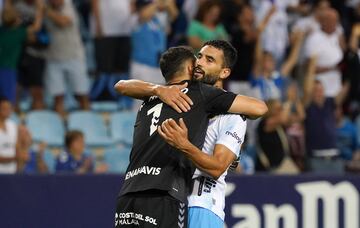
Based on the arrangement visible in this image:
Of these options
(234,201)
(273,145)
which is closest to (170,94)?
(234,201)

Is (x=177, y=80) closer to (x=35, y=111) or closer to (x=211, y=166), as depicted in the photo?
(x=211, y=166)

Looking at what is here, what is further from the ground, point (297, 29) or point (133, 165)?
point (297, 29)

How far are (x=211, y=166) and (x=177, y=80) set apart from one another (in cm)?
64

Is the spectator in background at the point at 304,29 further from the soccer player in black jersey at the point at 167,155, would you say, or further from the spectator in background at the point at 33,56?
the soccer player in black jersey at the point at 167,155

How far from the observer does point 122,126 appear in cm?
1341

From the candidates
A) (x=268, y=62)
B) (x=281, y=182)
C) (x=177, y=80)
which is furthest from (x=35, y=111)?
(x=177, y=80)

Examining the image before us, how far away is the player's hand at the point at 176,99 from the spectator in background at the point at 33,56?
697 cm

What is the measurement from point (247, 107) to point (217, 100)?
190 millimetres

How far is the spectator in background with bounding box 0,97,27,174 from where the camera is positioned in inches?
452

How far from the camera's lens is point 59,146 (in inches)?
506

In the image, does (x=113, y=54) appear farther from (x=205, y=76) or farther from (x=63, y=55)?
(x=205, y=76)

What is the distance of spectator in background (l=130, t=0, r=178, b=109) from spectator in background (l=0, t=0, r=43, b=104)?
1456mm

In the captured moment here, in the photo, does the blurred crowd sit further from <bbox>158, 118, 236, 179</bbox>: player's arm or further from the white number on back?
<bbox>158, 118, 236, 179</bbox>: player's arm

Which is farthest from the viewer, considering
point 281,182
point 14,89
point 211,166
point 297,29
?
point 297,29
